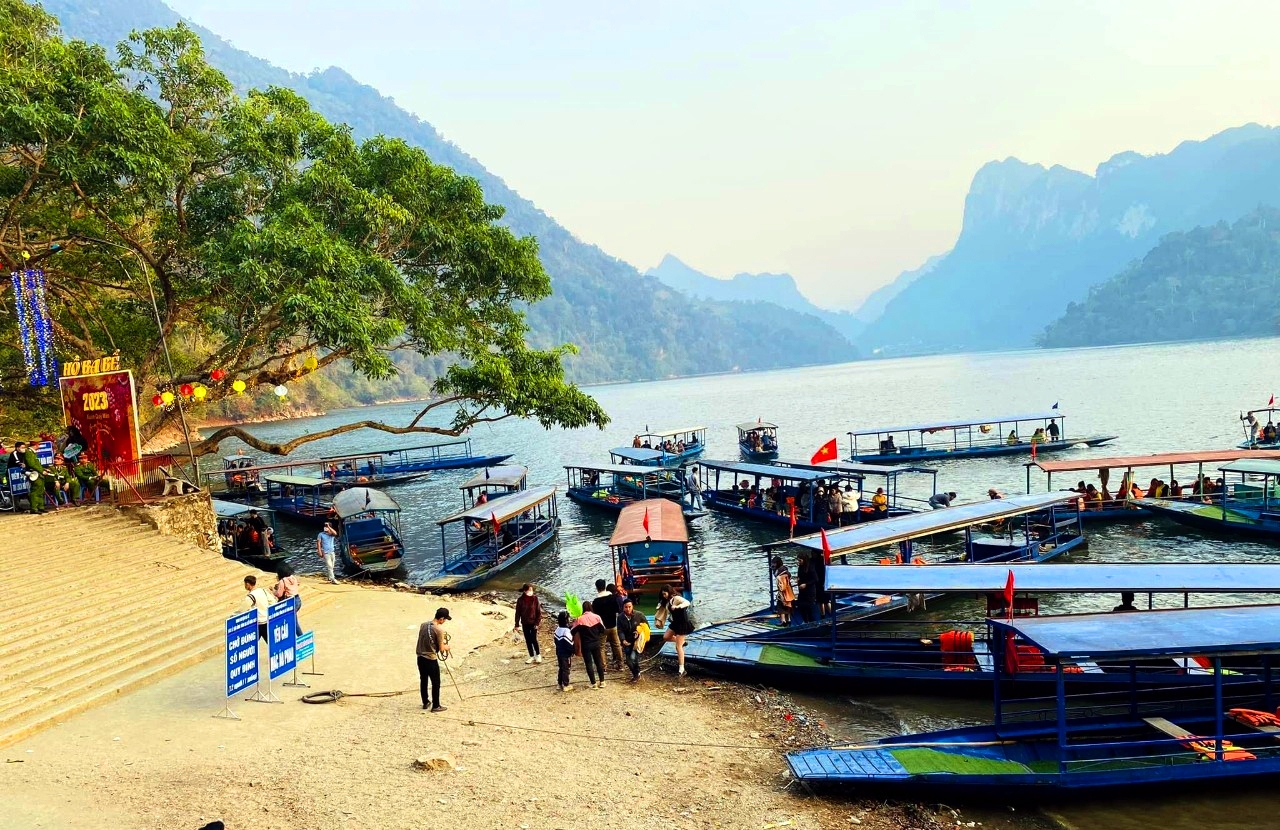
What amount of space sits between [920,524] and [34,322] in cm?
2263

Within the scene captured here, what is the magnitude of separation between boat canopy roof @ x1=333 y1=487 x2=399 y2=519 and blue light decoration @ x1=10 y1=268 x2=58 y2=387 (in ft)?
37.5

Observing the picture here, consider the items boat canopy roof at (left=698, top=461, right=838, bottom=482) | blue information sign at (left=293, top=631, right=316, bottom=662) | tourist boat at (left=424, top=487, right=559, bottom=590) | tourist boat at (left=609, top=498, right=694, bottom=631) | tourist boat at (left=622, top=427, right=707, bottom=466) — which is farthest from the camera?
tourist boat at (left=622, top=427, right=707, bottom=466)

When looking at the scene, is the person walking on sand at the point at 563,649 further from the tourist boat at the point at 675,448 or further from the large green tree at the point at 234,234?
the tourist boat at the point at 675,448

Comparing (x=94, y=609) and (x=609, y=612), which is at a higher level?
(x=94, y=609)

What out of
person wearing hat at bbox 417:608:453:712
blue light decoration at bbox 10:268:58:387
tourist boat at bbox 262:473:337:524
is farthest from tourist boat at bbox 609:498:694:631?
tourist boat at bbox 262:473:337:524

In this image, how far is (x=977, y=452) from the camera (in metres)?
54.0

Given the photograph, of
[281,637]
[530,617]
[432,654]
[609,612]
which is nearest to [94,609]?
[281,637]

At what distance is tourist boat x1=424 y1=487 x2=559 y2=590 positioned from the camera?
28.1 metres

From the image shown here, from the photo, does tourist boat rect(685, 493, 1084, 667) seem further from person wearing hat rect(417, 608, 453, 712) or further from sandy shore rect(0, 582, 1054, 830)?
person wearing hat rect(417, 608, 453, 712)

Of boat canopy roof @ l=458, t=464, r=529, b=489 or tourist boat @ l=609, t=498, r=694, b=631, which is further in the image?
boat canopy roof @ l=458, t=464, r=529, b=489

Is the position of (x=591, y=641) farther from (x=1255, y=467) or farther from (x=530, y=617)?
(x=1255, y=467)

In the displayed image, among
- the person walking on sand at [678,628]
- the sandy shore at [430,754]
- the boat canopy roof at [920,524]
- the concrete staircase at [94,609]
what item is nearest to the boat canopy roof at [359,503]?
the concrete staircase at [94,609]

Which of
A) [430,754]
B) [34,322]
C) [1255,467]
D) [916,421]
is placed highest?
[34,322]

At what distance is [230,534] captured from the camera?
32.3m
